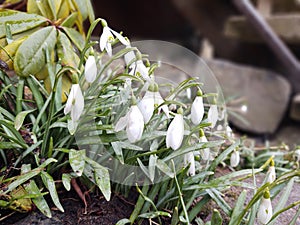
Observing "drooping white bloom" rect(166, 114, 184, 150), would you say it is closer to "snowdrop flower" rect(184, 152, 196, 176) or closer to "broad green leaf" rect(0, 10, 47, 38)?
"snowdrop flower" rect(184, 152, 196, 176)

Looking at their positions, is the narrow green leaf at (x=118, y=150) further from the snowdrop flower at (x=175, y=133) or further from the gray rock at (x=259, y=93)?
the gray rock at (x=259, y=93)

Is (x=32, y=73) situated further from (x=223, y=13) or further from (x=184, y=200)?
(x=223, y=13)

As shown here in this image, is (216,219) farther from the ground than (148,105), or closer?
closer

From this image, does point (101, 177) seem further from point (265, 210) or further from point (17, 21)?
point (17, 21)

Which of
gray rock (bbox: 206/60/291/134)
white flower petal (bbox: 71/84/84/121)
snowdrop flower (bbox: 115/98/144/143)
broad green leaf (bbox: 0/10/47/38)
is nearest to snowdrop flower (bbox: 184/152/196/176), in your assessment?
snowdrop flower (bbox: 115/98/144/143)

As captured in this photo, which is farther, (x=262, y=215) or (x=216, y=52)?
(x=216, y=52)

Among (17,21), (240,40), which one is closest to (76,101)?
(17,21)

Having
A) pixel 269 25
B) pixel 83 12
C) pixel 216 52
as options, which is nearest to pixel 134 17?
pixel 216 52
